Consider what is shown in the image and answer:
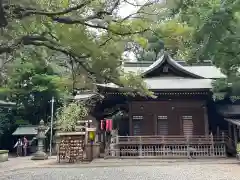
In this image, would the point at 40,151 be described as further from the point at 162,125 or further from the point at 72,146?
the point at 162,125

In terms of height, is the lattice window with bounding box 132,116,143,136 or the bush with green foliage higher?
the bush with green foliage

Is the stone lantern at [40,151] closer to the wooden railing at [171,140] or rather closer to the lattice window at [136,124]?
the wooden railing at [171,140]

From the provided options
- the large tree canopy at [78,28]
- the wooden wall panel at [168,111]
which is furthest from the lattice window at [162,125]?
the large tree canopy at [78,28]

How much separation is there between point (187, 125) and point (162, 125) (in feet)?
4.95

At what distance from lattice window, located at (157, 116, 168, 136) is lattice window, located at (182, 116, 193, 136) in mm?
1081

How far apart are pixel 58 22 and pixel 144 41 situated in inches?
91.4

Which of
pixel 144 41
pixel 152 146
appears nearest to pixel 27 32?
pixel 144 41

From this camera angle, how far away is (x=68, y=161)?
15.9 m

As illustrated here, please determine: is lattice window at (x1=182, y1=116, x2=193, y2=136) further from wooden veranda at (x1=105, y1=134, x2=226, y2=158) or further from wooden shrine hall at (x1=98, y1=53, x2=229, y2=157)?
wooden veranda at (x1=105, y1=134, x2=226, y2=158)

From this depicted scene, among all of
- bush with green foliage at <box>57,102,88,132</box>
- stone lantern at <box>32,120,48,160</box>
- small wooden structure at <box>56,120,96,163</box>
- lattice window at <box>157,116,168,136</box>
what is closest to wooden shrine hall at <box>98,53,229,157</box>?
lattice window at <box>157,116,168,136</box>

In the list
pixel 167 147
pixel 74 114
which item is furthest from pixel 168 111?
pixel 74 114

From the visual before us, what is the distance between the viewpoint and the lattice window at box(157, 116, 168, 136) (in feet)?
60.3

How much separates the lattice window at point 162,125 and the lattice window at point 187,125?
1.08 m

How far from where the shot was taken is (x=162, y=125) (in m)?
18.5
